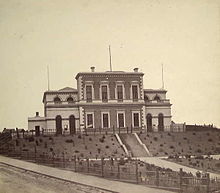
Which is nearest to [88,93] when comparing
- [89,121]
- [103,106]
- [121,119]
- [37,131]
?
[103,106]

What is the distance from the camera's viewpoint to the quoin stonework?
55.5 ft

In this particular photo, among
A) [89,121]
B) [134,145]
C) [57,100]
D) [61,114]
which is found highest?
[57,100]

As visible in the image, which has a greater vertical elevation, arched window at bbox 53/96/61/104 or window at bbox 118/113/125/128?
arched window at bbox 53/96/61/104

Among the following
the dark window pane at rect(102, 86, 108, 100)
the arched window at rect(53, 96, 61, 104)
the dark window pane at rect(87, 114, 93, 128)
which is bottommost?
the dark window pane at rect(87, 114, 93, 128)

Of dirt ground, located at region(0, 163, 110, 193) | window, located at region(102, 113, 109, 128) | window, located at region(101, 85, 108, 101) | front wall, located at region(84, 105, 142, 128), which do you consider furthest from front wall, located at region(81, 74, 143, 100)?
dirt ground, located at region(0, 163, 110, 193)

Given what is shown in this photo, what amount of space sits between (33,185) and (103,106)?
852 centimetres

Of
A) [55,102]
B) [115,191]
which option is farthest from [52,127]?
[115,191]

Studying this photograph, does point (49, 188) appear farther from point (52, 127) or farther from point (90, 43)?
point (52, 127)

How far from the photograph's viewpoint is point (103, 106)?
17281 millimetres

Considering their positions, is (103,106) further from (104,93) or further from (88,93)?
(88,93)

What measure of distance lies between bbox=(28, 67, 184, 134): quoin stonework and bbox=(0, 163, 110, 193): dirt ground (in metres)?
7.17

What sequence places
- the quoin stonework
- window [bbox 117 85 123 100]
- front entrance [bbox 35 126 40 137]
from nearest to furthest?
front entrance [bbox 35 126 40 137], the quoin stonework, window [bbox 117 85 123 100]

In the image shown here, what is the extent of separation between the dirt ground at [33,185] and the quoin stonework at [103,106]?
7167 mm

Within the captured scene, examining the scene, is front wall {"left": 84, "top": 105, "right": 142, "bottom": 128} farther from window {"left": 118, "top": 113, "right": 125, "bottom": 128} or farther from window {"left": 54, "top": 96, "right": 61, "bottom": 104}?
window {"left": 54, "top": 96, "right": 61, "bottom": 104}
